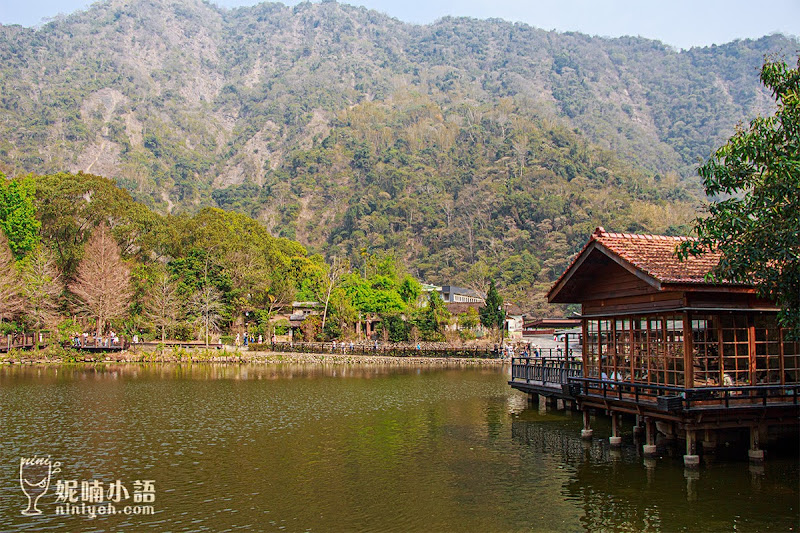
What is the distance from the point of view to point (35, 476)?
15.6m

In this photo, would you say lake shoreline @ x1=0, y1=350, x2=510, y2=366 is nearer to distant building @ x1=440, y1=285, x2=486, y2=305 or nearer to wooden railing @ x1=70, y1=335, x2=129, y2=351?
wooden railing @ x1=70, y1=335, x2=129, y2=351

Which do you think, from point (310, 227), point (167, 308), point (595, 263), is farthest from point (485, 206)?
point (595, 263)

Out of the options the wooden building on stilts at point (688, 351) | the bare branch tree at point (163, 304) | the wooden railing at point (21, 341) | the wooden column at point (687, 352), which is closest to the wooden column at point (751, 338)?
the wooden building on stilts at point (688, 351)

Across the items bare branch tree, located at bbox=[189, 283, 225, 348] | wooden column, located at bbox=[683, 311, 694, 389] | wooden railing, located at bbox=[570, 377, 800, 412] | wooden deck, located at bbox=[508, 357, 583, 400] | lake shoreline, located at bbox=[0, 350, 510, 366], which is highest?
bare branch tree, located at bbox=[189, 283, 225, 348]

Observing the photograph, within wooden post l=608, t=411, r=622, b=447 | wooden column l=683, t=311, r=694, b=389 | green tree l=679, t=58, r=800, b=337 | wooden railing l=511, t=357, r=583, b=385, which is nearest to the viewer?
green tree l=679, t=58, r=800, b=337

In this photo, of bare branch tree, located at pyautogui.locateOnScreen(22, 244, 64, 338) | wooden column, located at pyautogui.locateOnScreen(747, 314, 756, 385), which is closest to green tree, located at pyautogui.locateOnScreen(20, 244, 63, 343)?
bare branch tree, located at pyautogui.locateOnScreen(22, 244, 64, 338)

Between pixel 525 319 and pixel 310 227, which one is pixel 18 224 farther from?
pixel 310 227

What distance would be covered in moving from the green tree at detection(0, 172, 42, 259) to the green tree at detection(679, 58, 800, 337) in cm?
5921

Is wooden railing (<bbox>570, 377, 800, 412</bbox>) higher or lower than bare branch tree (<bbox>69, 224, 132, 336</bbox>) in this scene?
lower

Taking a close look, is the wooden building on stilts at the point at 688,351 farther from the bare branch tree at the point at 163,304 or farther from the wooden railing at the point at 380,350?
the bare branch tree at the point at 163,304

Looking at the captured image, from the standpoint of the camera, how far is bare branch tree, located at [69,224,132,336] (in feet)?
181

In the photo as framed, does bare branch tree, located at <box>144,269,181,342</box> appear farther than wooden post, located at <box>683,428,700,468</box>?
Yes

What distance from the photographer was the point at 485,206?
132000mm

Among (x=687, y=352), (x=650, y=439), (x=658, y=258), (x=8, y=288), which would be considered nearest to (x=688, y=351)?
(x=687, y=352)
